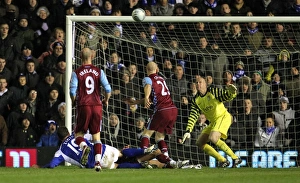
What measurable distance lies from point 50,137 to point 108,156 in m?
3.15

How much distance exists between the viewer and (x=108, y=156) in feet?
48.2

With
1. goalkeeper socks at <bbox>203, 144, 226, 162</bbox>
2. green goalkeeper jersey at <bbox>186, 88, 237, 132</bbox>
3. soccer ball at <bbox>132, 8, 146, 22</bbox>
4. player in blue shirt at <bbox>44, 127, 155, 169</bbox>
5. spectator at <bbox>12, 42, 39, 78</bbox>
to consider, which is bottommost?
goalkeeper socks at <bbox>203, 144, 226, 162</bbox>

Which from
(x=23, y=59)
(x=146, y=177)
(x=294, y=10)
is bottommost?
(x=146, y=177)

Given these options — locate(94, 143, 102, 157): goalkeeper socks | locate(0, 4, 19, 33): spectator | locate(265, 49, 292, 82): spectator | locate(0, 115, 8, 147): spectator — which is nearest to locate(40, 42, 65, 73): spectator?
locate(0, 4, 19, 33): spectator

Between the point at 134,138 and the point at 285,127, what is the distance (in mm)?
2890

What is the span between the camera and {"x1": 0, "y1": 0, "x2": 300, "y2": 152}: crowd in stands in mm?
17828

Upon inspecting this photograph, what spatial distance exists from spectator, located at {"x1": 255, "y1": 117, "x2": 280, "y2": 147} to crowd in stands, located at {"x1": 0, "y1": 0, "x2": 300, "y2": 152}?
0.7 inches

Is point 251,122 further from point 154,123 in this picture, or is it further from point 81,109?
point 81,109

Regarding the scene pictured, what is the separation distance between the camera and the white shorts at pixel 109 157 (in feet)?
48.1

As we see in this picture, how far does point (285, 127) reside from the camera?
18.0 meters

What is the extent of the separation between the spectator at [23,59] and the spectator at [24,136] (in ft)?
4.72

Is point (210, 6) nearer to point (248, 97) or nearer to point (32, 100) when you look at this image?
point (248, 97)

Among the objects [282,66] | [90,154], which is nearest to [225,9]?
[282,66]

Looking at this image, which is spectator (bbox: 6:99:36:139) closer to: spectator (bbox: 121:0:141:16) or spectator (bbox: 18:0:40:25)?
spectator (bbox: 18:0:40:25)
